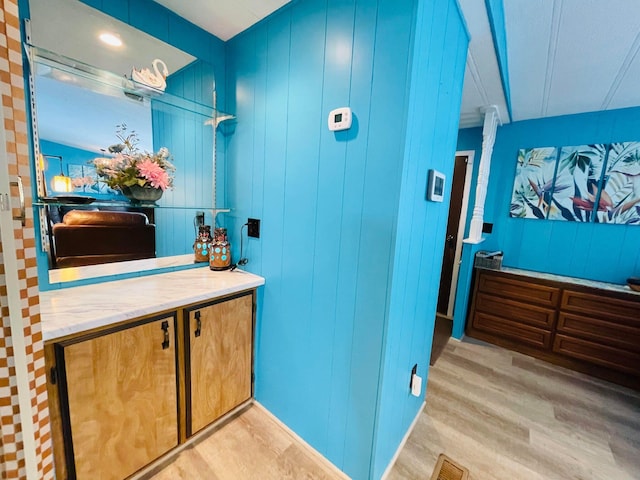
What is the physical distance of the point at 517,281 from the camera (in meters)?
2.58

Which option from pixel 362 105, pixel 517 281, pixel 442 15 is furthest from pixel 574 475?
pixel 442 15

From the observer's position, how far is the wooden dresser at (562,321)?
215 cm

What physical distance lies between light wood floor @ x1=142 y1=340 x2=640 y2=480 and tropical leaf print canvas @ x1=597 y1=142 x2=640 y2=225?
1496 millimetres

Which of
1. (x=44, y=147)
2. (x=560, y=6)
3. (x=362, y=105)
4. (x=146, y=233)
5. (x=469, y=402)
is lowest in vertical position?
(x=469, y=402)

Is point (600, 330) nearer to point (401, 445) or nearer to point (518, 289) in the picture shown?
point (518, 289)

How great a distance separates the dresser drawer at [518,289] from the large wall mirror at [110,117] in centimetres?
277

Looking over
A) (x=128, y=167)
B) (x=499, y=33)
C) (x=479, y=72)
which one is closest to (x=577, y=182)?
(x=479, y=72)

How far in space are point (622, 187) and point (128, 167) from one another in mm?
3892

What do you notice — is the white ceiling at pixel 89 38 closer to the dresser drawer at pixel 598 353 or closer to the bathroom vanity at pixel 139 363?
the bathroom vanity at pixel 139 363

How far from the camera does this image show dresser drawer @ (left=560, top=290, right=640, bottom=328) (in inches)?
83.1

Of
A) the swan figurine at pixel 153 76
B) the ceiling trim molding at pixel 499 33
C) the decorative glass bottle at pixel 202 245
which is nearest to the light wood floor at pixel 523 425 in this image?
the decorative glass bottle at pixel 202 245

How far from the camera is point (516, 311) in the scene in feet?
8.54

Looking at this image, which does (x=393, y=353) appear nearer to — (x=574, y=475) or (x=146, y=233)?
(x=574, y=475)

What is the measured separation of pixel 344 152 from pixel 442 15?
71cm
